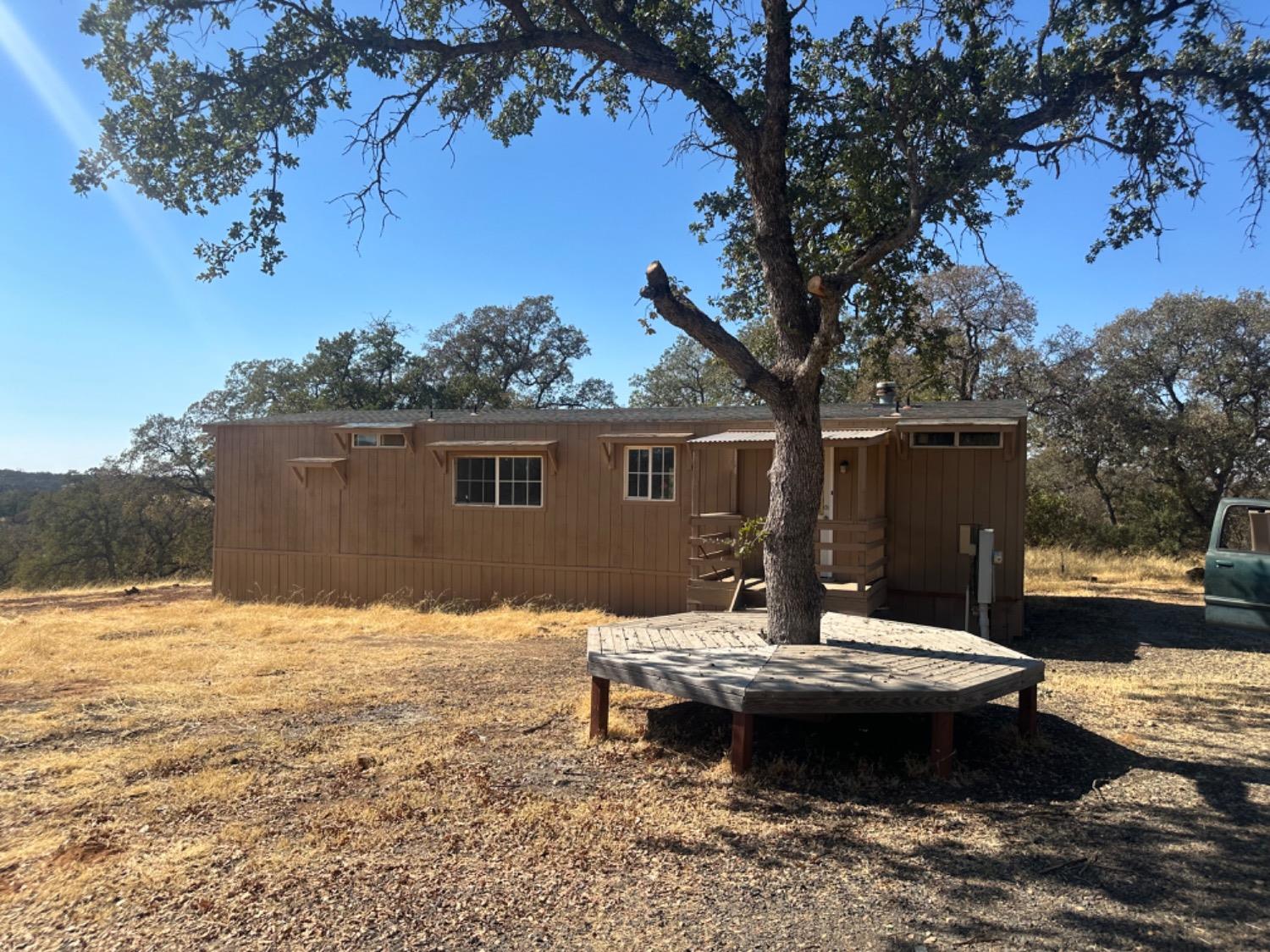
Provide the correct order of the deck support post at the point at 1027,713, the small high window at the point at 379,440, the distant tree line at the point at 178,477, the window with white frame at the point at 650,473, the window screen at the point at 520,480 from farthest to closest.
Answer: the distant tree line at the point at 178,477 < the small high window at the point at 379,440 < the window screen at the point at 520,480 < the window with white frame at the point at 650,473 < the deck support post at the point at 1027,713

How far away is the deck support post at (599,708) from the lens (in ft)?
16.0

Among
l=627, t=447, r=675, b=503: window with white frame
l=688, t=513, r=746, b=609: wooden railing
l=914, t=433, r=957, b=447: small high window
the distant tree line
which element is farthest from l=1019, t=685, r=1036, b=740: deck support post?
the distant tree line

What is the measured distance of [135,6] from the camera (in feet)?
17.7

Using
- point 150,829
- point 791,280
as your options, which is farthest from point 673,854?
point 791,280

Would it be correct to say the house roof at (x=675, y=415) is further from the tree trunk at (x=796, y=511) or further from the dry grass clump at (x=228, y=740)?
the tree trunk at (x=796, y=511)

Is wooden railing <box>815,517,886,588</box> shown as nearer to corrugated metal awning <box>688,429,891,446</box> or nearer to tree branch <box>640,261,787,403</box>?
corrugated metal awning <box>688,429,891,446</box>

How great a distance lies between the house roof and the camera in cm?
943

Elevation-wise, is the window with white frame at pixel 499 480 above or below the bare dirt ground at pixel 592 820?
above

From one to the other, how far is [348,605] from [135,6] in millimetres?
8807

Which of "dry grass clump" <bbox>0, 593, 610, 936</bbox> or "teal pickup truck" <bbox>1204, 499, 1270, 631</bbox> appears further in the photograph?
"teal pickup truck" <bbox>1204, 499, 1270, 631</bbox>

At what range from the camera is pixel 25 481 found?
126 ft

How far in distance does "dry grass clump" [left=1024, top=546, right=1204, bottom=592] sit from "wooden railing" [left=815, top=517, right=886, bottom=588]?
5.01 metres

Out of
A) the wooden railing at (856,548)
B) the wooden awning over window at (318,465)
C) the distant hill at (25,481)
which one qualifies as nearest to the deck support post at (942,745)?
the wooden railing at (856,548)

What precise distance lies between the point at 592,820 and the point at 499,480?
855cm
